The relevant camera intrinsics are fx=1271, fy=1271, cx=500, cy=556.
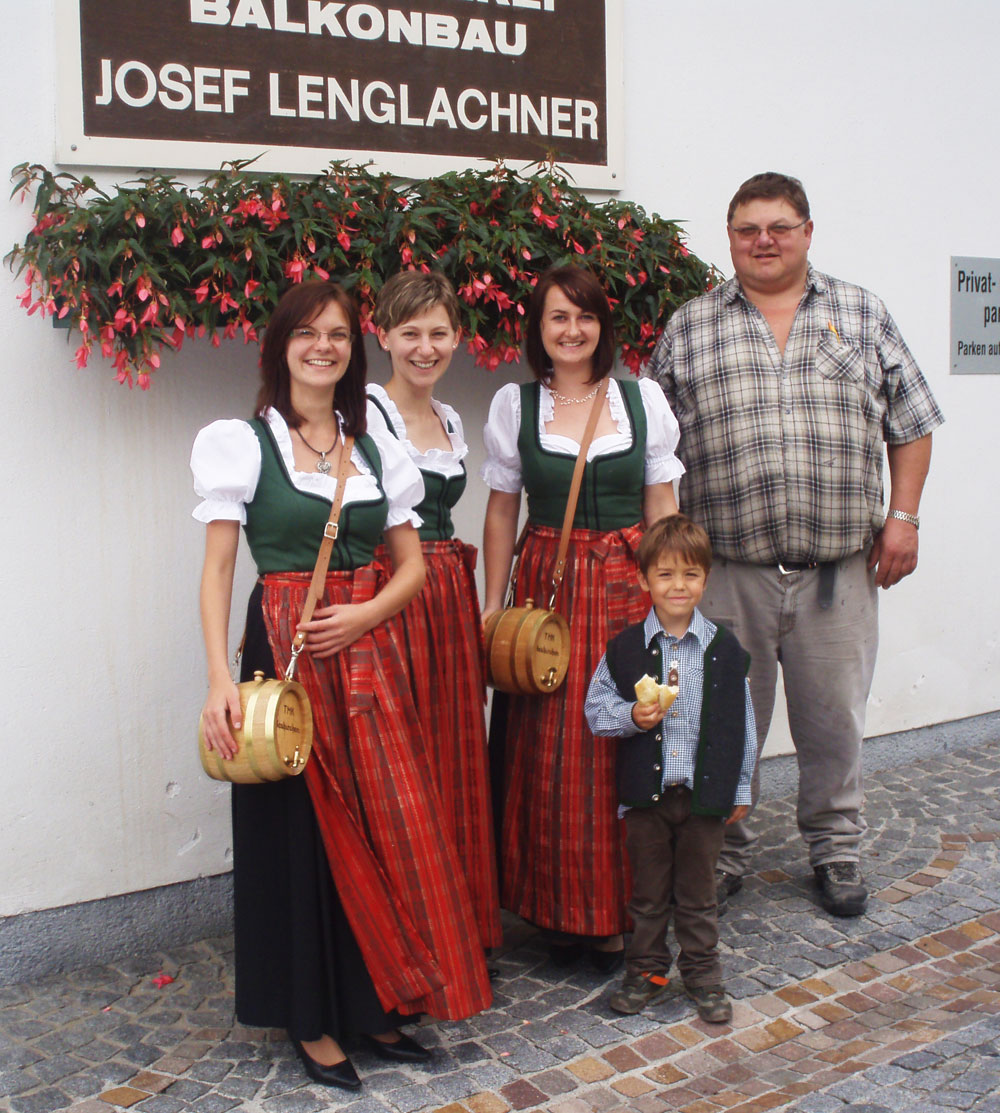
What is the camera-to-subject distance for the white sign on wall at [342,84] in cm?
355

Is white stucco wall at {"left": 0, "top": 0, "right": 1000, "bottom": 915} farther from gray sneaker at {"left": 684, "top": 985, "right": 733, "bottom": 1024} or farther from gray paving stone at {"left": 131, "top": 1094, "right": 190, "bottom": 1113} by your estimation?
gray sneaker at {"left": 684, "top": 985, "right": 733, "bottom": 1024}

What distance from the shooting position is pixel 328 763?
303 centimetres

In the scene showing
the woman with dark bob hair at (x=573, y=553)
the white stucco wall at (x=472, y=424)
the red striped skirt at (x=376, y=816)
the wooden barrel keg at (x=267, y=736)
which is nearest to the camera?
the wooden barrel keg at (x=267, y=736)

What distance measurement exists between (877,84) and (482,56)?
190 cm

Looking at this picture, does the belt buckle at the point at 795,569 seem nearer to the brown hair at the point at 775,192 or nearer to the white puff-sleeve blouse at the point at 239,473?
the brown hair at the point at 775,192

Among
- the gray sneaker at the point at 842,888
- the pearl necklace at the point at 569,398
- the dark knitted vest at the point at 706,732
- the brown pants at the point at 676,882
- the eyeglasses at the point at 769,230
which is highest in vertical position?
the eyeglasses at the point at 769,230

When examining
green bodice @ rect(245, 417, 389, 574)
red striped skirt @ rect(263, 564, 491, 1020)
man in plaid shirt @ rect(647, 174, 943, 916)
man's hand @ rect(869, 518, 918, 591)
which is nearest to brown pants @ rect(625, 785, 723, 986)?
red striped skirt @ rect(263, 564, 491, 1020)

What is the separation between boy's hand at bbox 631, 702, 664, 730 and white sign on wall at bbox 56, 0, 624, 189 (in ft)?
5.85

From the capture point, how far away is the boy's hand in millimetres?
3188

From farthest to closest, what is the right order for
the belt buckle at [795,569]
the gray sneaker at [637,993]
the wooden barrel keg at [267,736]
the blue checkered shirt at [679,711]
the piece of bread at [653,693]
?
1. the belt buckle at [795,569]
2. the gray sneaker at [637,993]
3. the blue checkered shirt at [679,711]
4. the piece of bread at [653,693]
5. the wooden barrel keg at [267,736]

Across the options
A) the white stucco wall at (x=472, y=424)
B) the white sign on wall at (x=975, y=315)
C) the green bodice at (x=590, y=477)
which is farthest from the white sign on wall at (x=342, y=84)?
the white sign on wall at (x=975, y=315)

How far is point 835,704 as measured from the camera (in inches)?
161

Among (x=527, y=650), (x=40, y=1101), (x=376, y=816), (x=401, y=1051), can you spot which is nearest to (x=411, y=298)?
(x=527, y=650)

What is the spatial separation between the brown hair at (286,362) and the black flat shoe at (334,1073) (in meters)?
1.54
